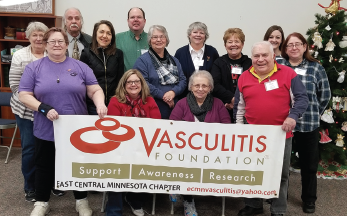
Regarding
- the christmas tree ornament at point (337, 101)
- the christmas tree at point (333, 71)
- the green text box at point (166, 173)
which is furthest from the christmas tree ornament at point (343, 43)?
the green text box at point (166, 173)

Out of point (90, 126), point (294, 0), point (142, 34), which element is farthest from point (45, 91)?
point (294, 0)

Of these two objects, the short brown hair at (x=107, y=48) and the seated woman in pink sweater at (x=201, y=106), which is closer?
the seated woman in pink sweater at (x=201, y=106)

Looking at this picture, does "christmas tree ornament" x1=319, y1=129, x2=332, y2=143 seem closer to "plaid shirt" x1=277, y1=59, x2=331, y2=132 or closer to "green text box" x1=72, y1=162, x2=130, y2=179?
"plaid shirt" x1=277, y1=59, x2=331, y2=132

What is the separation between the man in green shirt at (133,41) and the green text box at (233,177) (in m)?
1.53

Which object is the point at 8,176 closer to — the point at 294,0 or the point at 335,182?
the point at 335,182

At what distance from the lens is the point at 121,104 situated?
2500 millimetres

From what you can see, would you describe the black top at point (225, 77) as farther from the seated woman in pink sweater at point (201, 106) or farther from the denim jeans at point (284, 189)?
the denim jeans at point (284, 189)

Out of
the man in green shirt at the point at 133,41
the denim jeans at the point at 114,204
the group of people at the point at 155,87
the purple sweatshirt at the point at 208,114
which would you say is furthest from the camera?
the man in green shirt at the point at 133,41

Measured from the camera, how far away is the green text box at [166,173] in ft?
7.95

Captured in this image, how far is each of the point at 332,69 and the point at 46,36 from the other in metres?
3.38

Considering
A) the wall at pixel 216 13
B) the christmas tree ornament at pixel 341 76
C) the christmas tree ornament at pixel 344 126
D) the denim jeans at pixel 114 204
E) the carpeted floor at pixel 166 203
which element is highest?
the wall at pixel 216 13

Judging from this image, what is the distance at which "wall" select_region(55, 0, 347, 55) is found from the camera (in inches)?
189

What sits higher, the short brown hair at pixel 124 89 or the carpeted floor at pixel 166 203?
the short brown hair at pixel 124 89

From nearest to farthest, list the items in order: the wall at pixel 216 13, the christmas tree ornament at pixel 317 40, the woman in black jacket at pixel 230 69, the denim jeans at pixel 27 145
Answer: the denim jeans at pixel 27 145 → the woman in black jacket at pixel 230 69 → the christmas tree ornament at pixel 317 40 → the wall at pixel 216 13
